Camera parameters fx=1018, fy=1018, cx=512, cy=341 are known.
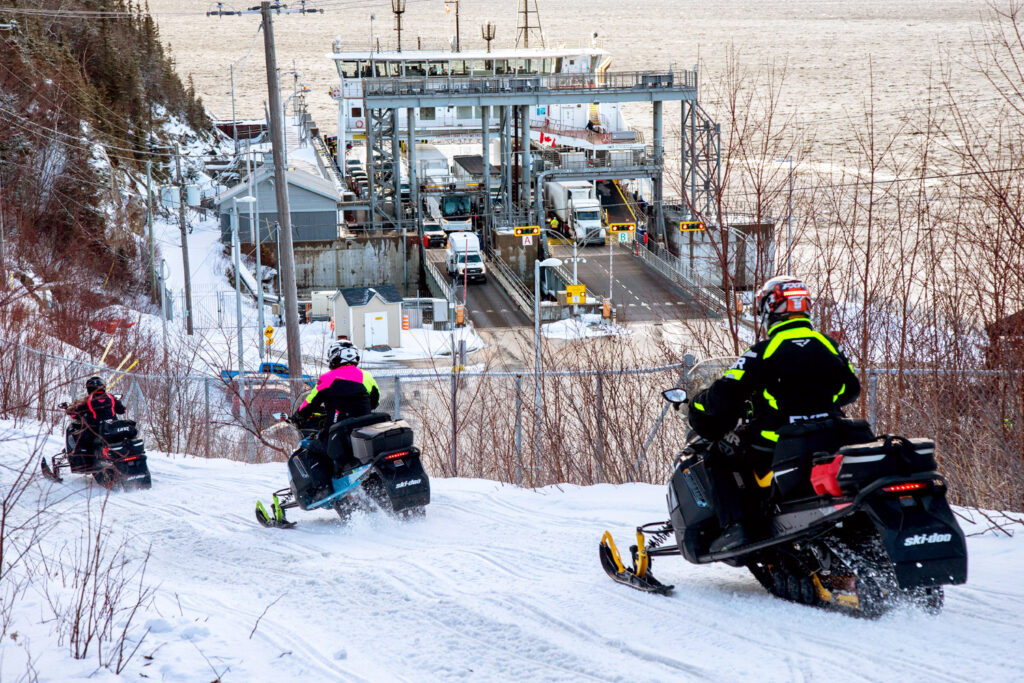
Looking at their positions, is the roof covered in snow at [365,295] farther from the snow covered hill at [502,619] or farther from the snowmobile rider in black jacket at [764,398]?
the snowmobile rider in black jacket at [764,398]

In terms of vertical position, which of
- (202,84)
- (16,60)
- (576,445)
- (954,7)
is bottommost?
(576,445)

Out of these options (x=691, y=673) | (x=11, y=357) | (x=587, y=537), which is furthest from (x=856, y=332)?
(x=11, y=357)

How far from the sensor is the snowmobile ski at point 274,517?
378 inches

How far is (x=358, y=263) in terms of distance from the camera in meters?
53.9

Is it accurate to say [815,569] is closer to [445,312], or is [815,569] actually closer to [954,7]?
[445,312]

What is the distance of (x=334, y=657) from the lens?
5.68 m

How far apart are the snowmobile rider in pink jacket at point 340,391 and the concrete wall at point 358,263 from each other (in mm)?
43574

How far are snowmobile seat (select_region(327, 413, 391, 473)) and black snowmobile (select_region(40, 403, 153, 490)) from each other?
3303mm

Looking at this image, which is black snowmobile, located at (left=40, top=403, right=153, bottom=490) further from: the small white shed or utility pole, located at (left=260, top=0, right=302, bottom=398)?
the small white shed

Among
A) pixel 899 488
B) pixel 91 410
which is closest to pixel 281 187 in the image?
pixel 91 410

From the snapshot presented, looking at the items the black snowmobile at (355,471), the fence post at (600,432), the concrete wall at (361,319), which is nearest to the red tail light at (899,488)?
the black snowmobile at (355,471)

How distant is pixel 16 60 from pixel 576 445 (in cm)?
3704

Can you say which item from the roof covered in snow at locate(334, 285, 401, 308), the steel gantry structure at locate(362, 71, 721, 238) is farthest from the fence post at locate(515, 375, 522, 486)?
the steel gantry structure at locate(362, 71, 721, 238)

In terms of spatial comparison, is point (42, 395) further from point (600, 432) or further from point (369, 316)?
point (369, 316)
